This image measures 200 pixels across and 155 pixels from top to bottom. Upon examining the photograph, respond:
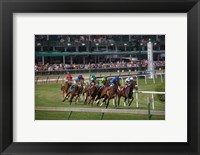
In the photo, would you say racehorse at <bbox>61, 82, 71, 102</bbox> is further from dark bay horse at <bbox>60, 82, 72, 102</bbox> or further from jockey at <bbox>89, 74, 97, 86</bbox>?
jockey at <bbox>89, 74, 97, 86</bbox>

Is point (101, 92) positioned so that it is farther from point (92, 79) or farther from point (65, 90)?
point (65, 90)

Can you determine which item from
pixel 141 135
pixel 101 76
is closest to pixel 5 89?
pixel 101 76

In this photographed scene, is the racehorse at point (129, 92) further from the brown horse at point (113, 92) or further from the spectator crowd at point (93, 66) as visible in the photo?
the spectator crowd at point (93, 66)

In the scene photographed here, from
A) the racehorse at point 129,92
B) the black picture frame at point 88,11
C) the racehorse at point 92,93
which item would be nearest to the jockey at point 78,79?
the racehorse at point 92,93

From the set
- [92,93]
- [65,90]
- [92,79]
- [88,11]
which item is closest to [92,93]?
[92,93]

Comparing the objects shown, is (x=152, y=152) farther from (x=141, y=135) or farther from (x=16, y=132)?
(x=16, y=132)

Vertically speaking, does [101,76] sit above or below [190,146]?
above
